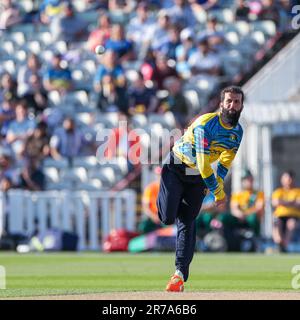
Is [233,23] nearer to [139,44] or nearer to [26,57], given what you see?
[139,44]

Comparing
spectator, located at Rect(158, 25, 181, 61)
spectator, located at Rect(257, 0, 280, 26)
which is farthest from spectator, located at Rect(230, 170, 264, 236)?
spectator, located at Rect(257, 0, 280, 26)

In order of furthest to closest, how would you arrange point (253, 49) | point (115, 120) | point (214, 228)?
point (253, 49)
point (115, 120)
point (214, 228)

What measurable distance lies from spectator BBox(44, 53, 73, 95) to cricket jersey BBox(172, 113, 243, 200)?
1404cm

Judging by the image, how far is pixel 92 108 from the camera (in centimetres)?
2436

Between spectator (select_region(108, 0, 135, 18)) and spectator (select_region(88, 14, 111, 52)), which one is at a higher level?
spectator (select_region(108, 0, 135, 18))

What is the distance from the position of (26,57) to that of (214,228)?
8.58 metres

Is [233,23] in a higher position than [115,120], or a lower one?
higher

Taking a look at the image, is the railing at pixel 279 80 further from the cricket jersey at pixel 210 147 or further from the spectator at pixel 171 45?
the cricket jersey at pixel 210 147

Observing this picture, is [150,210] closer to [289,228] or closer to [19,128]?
[289,228]

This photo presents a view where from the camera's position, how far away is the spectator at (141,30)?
24516 millimetres

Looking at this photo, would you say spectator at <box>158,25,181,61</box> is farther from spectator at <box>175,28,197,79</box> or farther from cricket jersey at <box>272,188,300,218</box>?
cricket jersey at <box>272,188,300,218</box>

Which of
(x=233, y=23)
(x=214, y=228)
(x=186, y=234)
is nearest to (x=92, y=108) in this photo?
(x=233, y=23)

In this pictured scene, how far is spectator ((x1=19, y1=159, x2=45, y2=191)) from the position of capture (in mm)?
22172

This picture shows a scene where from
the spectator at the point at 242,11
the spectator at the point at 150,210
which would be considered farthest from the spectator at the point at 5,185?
the spectator at the point at 242,11
